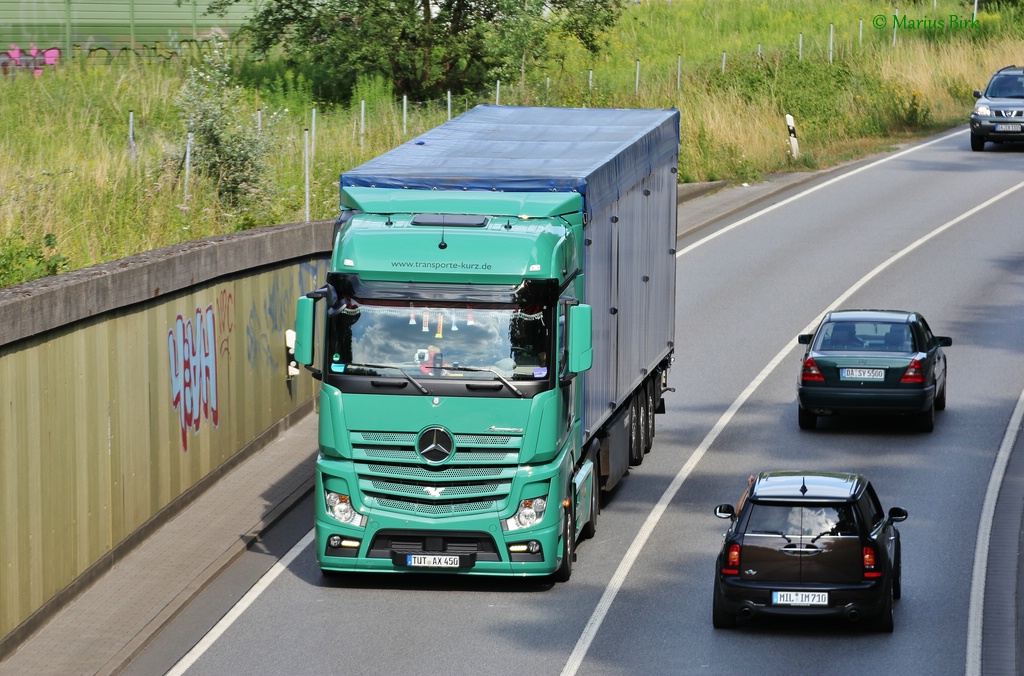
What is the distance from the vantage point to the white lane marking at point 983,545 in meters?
13.0

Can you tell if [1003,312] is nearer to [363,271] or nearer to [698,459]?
[698,459]

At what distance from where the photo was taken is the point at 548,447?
561 inches

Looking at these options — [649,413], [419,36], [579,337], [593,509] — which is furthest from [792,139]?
[579,337]

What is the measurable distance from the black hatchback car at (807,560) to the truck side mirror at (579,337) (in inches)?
82.3

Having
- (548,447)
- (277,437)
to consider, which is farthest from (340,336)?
(277,437)

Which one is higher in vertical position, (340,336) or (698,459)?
(340,336)

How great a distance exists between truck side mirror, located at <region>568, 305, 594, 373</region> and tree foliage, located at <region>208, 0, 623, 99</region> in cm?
2666

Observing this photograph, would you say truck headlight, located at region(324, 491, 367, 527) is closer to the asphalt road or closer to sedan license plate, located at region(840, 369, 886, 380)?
the asphalt road

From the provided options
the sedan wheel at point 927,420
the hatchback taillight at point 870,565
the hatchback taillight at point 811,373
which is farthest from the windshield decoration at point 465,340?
the sedan wheel at point 927,420

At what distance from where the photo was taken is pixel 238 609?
14289mm

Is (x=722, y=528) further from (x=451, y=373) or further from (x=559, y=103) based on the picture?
(x=559, y=103)

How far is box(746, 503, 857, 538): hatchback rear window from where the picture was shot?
12992mm

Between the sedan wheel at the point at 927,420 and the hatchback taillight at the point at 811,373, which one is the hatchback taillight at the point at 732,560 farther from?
the sedan wheel at the point at 927,420

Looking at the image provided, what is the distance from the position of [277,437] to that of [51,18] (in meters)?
29.4
